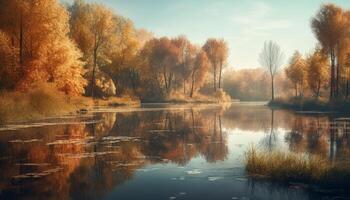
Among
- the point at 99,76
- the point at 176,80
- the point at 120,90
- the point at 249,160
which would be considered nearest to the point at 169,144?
the point at 249,160

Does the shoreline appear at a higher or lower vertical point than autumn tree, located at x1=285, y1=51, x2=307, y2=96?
lower

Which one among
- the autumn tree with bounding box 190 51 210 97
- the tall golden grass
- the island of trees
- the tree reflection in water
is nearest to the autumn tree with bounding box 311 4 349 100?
the tree reflection in water

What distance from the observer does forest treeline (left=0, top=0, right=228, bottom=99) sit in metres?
31.2

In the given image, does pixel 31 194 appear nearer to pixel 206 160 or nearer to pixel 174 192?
pixel 174 192

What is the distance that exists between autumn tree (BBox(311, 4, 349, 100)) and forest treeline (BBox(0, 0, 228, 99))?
2841 cm

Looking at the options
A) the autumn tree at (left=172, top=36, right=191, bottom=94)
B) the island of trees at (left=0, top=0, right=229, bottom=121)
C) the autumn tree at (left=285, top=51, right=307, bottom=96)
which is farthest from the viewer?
the autumn tree at (left=172, top=36, right=191, bottom=94)

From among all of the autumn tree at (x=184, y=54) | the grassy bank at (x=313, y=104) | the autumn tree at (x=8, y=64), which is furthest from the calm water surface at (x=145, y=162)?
the autumn tree at (x=184, y=54)

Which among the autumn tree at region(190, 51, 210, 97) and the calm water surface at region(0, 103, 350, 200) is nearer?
the calm water surface at region(0, 103, 350, 200)

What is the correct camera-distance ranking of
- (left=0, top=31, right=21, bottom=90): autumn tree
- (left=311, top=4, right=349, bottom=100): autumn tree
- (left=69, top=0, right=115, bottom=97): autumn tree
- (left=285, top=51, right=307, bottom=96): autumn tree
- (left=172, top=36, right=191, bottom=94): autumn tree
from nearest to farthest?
(left=0, top=31, right=21, bottom=90): autumn tree
(left=311, top=4, right=349, bottom=100): autumn tree
(left=69, top=0, right=115, bottom=97): autumn tree
(left=285, top=51, right=307, bottom=96): autumn tree
(left=172, top=36, right=191, bottom=94): autumn tree

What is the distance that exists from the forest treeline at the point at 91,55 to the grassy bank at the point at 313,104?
90.1ft

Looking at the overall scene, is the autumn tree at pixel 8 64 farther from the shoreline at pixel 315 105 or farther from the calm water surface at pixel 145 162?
the shoreline at pixel 315 105

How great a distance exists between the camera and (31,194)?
9156 mm

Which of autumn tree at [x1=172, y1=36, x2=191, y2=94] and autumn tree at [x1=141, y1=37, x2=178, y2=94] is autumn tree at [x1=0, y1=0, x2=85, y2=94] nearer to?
autumn tree at [x1=141, y1=37, x2=178, y2=94]

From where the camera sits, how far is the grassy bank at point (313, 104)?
129 ft
